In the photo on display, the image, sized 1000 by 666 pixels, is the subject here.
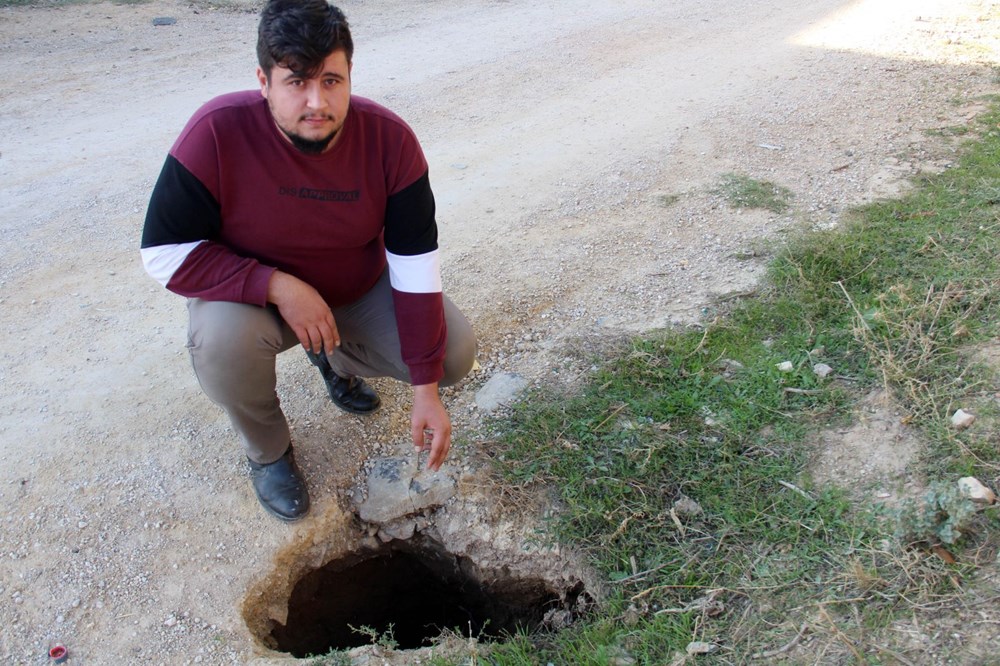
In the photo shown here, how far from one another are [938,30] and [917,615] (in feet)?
19.8

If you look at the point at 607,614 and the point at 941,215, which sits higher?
the point at 941,215

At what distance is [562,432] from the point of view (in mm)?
2932

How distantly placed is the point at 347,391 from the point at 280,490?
0.50m

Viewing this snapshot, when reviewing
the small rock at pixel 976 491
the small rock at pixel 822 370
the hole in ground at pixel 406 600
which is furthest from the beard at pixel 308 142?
the small rock at pixel 976 491

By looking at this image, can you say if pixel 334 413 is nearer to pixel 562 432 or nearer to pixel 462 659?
pixel 562 432

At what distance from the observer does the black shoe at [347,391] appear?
3.09 meters

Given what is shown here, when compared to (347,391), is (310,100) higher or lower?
higher

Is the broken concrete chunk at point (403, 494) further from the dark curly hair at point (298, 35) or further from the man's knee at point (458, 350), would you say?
the dark curly hair at point (298, 35)

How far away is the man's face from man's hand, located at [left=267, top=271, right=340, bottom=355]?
40 centimetres

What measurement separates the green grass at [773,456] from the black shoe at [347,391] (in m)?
0.54

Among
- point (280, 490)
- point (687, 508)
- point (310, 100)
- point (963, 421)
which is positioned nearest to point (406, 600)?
point (280, 490)

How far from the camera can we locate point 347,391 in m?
3.10

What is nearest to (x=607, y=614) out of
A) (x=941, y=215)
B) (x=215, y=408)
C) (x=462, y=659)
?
(x=462, y=659)

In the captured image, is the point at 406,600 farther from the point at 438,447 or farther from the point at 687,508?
the point at 687,508
